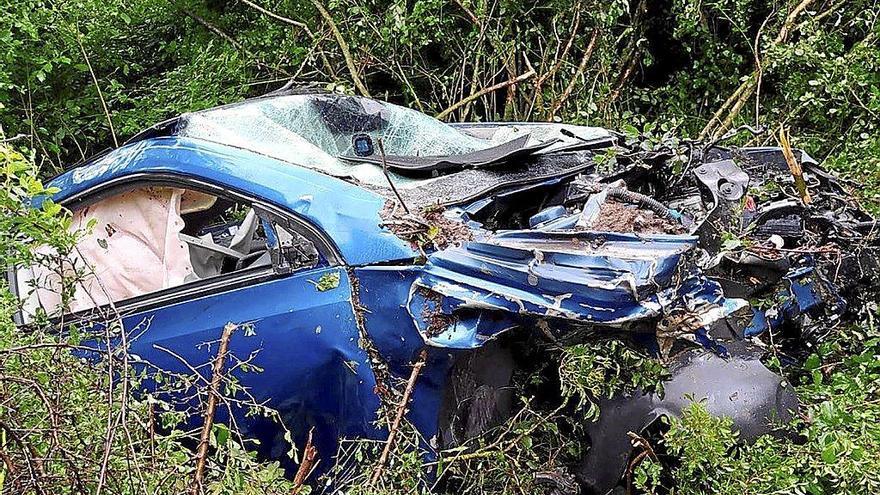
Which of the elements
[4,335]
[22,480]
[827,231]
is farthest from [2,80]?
[827,231]

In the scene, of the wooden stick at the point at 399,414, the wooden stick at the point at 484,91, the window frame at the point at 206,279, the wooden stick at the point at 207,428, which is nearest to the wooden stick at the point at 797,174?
the wooden stick at the point at 399,414

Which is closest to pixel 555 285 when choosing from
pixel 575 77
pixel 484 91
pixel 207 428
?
pixel 207 428

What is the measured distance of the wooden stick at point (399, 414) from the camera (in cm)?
281

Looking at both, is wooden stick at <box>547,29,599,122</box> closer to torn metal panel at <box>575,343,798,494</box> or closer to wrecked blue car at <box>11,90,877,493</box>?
wrecked blue car at <box>11,90,877,493</box>

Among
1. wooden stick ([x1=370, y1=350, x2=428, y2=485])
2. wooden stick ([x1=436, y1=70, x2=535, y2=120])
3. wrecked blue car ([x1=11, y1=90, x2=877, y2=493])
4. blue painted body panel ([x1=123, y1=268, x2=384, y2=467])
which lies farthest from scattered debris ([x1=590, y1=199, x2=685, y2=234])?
wooden stick ([x1=436, y1=70, x2=535, y2=120])

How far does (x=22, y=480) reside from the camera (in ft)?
7.66

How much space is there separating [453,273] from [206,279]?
0.94 metres

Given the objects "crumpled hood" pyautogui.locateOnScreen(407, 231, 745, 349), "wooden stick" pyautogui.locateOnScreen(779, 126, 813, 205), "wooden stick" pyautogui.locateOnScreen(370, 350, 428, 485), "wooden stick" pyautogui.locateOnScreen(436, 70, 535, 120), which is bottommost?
"wooden stick" pyautogui.locateOnScreen(436, 70, 535, 120)

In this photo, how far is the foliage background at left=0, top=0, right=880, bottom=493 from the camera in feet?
18.6

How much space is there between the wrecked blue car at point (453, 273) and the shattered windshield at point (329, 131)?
0.02 meters

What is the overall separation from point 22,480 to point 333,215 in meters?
1.21

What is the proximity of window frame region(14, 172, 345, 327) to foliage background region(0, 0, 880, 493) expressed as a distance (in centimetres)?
226

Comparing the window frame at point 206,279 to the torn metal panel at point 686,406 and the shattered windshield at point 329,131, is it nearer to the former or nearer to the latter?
the shattered windshield at point 329,131

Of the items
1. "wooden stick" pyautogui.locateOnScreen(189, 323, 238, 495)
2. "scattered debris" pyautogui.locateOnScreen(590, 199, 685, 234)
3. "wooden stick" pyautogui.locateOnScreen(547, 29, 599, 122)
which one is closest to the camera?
"wooden stick" pyautogui.locateOnScreen(189, 323, 238, 495)
